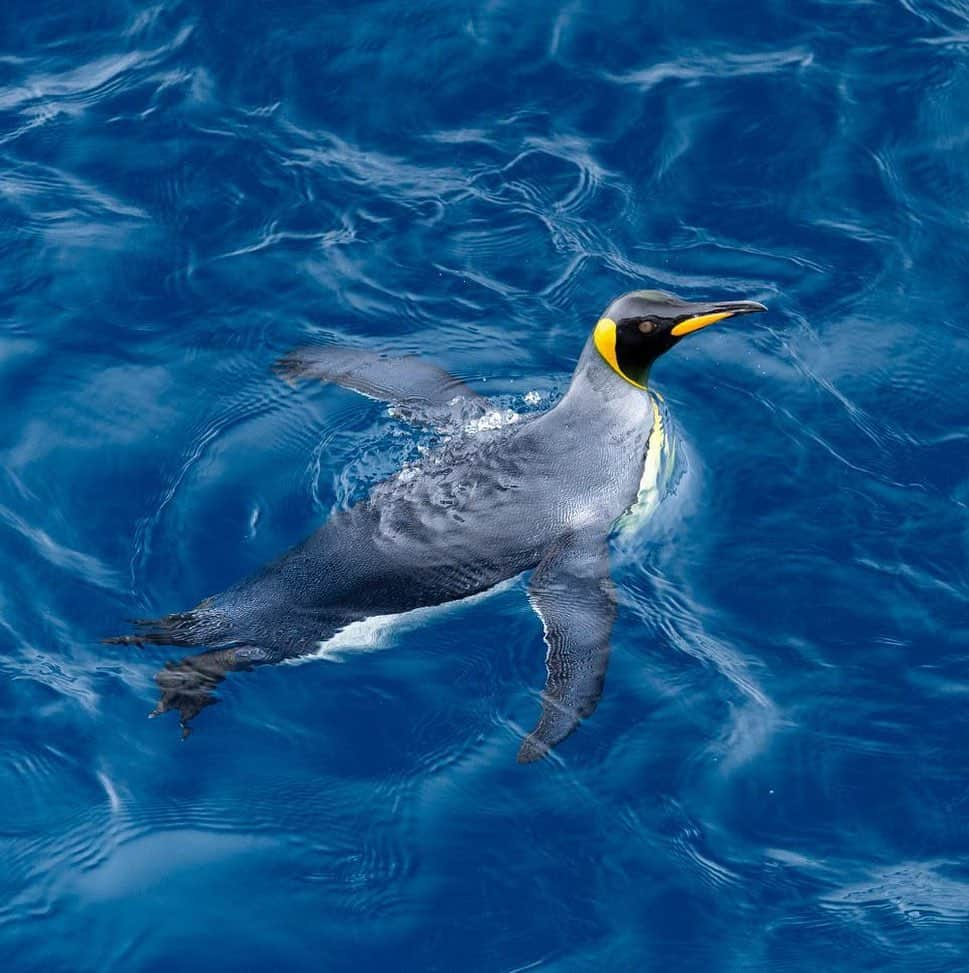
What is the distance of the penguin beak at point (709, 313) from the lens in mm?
6863

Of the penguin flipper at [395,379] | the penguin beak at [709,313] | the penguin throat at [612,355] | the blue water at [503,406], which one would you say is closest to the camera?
the blue water at [503,406]

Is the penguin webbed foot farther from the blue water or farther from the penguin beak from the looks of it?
the penguin beak

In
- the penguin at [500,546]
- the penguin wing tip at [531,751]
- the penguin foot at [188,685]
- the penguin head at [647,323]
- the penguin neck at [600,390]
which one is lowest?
the penguin wing tip at [531,751]

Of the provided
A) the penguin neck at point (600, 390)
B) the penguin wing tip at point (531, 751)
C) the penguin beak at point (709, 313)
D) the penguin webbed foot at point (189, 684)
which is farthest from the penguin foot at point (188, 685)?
the penguin beak at point (709, 313)

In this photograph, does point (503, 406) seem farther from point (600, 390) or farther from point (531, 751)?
point (531, 751)

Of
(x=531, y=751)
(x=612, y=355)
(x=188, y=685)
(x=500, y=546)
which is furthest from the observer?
(x=612, y=355)

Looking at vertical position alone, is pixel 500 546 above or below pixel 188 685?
above

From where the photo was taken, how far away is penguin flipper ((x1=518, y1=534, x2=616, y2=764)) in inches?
242

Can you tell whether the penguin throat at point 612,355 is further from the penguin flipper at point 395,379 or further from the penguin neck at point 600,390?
the penguin flipper at point 395,379

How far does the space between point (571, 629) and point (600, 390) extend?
1358 mm

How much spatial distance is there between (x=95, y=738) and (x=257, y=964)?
130 centimetres

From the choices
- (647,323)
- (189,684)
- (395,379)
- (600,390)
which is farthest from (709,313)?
(189,684)

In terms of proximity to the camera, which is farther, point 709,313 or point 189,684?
point 709,313

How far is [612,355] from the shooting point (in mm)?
7117
